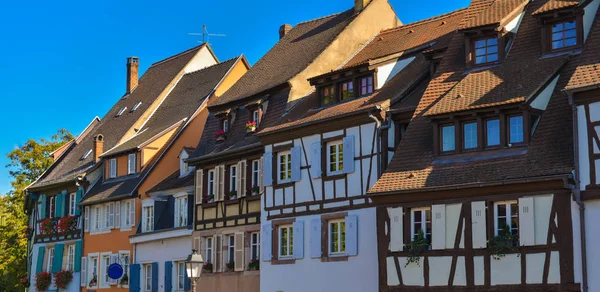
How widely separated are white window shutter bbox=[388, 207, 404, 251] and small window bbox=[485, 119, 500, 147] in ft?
10.5

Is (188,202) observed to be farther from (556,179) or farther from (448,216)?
(556,179)

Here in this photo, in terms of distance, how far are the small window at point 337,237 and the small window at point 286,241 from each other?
197 centimetres

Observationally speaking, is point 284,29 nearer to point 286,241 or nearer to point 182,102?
point 182,102

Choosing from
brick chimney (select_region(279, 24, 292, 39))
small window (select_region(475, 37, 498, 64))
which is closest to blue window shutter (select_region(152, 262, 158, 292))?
brick chimney (select_region(279, 24, 292, 39))

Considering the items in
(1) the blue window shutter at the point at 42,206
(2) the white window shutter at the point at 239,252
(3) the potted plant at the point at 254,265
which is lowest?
(3) the potted plant at the point at 254,265

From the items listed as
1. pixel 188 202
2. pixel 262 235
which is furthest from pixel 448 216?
pixel 188 202

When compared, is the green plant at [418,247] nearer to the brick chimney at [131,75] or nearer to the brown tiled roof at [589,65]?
the brown tiled roof at [589,65]

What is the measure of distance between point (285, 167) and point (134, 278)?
1242 cm

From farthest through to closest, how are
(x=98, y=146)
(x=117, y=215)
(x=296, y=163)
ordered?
(x=98, y=146)
(x=117, y=215)
(x=296, y=163)

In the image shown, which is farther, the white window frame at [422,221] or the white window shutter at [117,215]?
the white window shutter at [117,215]

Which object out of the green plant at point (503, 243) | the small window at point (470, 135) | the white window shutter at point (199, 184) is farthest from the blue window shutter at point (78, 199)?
the green plant at point (503, 243)

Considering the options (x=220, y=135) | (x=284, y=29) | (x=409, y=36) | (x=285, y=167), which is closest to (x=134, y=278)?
(x=220, y=135)

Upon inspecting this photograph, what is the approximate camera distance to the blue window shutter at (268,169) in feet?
125

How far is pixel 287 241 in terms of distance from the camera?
122 feet
